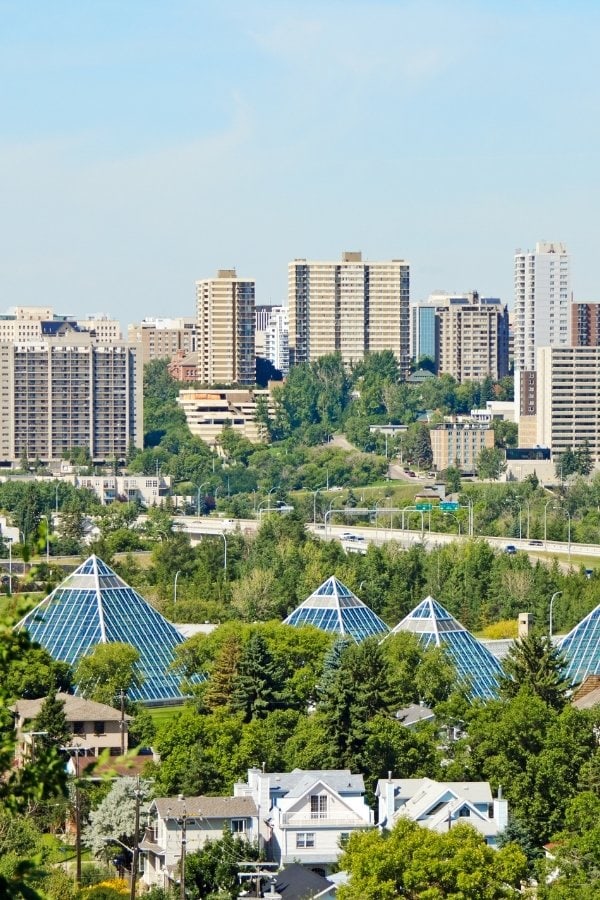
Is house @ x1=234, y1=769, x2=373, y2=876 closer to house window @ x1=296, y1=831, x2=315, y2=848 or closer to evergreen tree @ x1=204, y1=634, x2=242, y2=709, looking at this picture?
house window @ x1=296, y1=831, x2=315, y2=848

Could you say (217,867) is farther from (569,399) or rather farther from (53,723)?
(569,399)

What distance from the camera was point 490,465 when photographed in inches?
6550

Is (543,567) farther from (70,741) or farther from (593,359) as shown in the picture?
(593,359)

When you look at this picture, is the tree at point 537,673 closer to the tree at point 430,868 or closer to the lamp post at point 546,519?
the tree at point 430,868

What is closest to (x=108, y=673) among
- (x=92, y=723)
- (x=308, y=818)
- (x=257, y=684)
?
(x=257, y=684)

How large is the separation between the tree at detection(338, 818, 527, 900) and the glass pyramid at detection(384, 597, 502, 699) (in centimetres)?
2422

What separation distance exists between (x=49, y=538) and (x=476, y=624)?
2926 inches

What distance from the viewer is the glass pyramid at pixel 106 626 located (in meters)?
65.9

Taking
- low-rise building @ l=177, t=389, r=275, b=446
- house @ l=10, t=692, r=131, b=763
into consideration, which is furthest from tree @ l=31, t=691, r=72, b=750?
low-rise building @ l=177, t=389, r=275, b=446

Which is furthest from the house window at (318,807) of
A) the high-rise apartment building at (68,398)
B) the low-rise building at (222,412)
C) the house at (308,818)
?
the low-rise building at (222,412)

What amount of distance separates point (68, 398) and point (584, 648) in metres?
123

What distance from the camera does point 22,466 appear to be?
179 metres

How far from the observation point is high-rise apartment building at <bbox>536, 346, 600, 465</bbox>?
17788 centimetres

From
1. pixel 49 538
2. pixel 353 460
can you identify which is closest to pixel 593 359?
pixel 353 460
